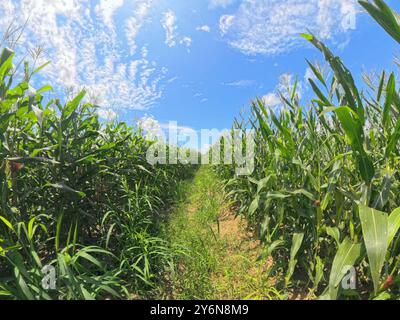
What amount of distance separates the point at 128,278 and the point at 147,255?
7.9 inches

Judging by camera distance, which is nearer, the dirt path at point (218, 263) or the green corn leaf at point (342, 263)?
the green corn leaf at point (342, 263)

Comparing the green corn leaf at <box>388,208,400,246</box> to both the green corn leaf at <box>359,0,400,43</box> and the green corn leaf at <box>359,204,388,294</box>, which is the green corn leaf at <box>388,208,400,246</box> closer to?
the green corn leaf at <box>359,204,388,294</box>

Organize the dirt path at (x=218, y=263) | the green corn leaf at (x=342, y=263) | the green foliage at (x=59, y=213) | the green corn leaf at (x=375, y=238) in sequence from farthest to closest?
the dirt path at (x=218, y=263)
the green foliage at (x=59, y=213)
the green corn leaf at (x=342, y=263)
the green corn leaf at (x=375, y=238)

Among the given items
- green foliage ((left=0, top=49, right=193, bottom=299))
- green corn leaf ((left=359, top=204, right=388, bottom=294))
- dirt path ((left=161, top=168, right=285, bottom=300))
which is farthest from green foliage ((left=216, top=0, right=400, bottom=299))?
green foliage ((left=0, top=49, right=193, bottom=299))

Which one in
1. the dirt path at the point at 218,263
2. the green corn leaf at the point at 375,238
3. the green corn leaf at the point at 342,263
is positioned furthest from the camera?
the dirt path at the point at 218,263

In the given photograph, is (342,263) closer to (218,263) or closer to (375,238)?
(375,238)

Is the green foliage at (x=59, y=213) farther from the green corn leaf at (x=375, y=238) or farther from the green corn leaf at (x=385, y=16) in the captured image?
the green corn leaf at (x=385, y=16)

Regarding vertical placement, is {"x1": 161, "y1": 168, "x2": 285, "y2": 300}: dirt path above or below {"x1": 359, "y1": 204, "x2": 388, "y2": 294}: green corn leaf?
below

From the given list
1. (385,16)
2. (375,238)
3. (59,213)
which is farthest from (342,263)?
(59,213)

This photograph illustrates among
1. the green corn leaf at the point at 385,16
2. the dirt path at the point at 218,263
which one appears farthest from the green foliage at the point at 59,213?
the green corn leaf at the point at 385,16

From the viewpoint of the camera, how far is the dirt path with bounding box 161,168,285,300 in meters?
1.57

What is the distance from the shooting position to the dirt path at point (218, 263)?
5.14 ft

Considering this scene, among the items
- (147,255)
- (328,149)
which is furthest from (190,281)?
(328,149)

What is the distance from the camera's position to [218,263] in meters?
1.96
